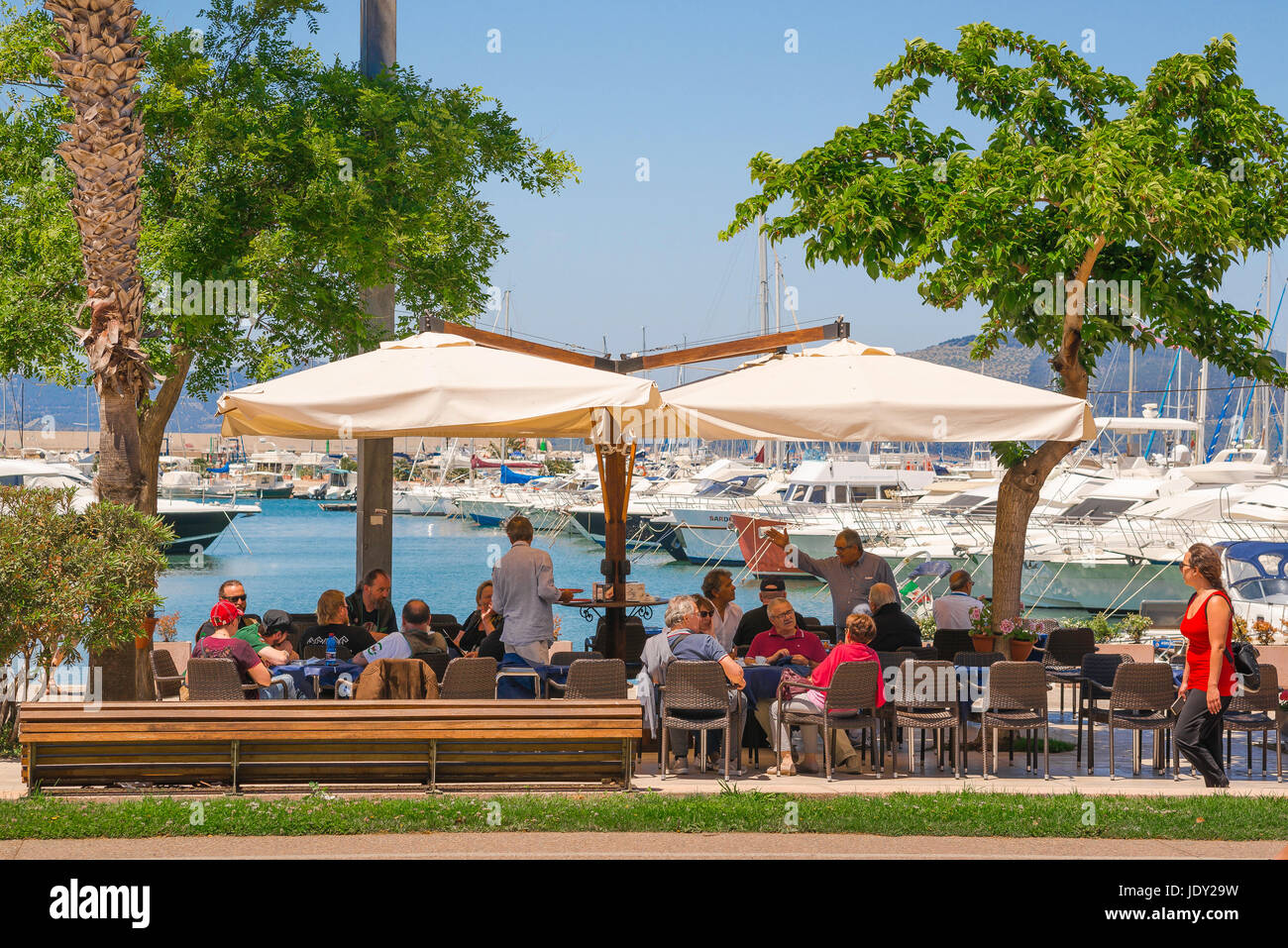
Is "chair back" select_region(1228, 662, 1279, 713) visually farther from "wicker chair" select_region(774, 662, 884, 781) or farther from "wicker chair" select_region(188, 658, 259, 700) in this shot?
"wicker chair" select_region(188, 658, 259, 700)

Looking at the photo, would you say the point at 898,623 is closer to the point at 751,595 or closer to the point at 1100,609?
the point at 1100,609

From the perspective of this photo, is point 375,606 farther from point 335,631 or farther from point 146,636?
point 146,636

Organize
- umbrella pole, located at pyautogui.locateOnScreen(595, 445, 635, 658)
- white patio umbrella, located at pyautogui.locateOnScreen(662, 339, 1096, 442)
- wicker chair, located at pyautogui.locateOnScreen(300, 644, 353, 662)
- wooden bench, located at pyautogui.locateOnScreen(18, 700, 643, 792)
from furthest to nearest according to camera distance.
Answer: umbrella pole, located at pyautogui.locateOnScreen(595, 445, 635, 658) < wicker chair, located at pyautogui.locateOnScreen(300, 644, 353, 662) < white patio umbrella, located at pyautogui.locateOnScreen(662, 339, 1096, 442) < wooden bench, located at pyautogui.locateOnScreen(18, 700, 643, 792)

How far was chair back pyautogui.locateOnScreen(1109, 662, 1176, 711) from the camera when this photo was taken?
8.55 m

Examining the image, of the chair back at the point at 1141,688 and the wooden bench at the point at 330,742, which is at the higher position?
the chair back at the point at 1141,688

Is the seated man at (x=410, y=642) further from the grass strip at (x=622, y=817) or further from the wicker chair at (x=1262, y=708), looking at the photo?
the wicker chair at (x=1262, y=708)

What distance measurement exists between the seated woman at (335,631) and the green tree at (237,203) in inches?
133

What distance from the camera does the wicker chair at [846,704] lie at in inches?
322

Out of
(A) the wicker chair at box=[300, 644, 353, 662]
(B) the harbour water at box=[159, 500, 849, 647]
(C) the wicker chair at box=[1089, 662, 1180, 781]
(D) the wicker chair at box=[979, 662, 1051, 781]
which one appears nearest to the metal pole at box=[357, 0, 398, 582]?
(A) the wicker chair at box=[300, 644, 353, 662]

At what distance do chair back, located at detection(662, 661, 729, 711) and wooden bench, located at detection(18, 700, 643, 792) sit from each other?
653 mm

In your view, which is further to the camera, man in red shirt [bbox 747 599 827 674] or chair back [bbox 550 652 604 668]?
chair back [bbox 550 652 604 668]

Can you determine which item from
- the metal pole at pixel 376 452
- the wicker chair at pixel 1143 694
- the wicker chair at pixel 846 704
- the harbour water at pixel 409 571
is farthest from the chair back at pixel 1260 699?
the harbour water at pixel 409 571
